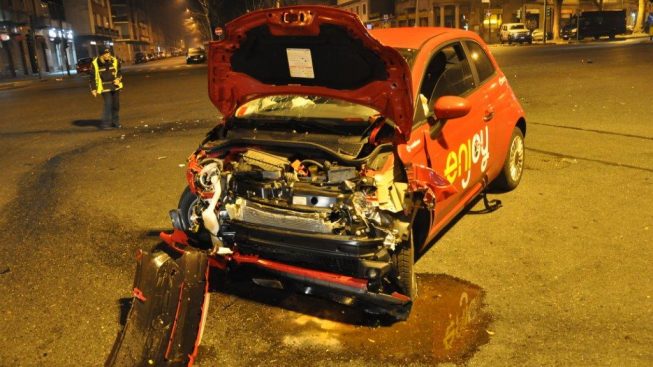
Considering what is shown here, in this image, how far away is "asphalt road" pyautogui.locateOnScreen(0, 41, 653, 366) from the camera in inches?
131

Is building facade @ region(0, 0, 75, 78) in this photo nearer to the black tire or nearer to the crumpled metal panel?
the black tire

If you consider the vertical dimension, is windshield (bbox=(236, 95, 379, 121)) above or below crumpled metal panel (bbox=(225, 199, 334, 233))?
above

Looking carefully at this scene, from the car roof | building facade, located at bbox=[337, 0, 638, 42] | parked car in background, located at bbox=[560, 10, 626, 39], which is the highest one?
building facade, located at bbox=[337, 0, 638, 42]

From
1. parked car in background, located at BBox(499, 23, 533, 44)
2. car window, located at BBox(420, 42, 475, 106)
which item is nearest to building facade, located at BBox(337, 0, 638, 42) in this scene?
parked car in background, located at BBox(499, 23, 533, 44)

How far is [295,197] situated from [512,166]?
3.34 meters

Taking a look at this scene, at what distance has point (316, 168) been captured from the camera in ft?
11.7

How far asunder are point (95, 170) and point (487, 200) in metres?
5.45

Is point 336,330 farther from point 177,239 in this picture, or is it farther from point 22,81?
point 22,81

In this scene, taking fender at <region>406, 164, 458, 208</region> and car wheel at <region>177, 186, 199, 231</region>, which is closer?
fender at <region>406, 164, 458, 208</region>

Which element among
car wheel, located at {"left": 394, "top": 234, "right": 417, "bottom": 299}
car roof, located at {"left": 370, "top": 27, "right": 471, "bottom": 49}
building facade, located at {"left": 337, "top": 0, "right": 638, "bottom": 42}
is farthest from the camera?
building facade, located at {"left": 337, "top": 0, "right": 638, "bottom": 42}

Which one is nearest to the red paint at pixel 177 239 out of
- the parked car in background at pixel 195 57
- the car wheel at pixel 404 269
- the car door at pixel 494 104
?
the car wheel at pixel 404 269

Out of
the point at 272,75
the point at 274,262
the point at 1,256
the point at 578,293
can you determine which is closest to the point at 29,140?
the point at 1,256

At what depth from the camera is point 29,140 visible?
10.7 metres

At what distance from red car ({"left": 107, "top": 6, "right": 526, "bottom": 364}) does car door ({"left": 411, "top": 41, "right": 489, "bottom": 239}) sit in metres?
0.02
